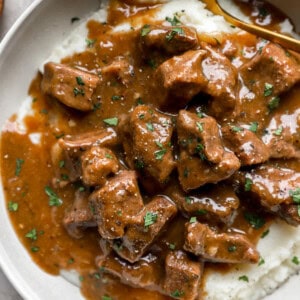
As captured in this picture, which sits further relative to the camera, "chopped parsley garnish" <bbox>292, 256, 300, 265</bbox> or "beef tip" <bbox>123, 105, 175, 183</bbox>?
"chopped parsley garnish" <bbox>292, 256, 300, 265</bbox>

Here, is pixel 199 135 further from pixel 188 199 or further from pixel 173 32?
pixel 173 32

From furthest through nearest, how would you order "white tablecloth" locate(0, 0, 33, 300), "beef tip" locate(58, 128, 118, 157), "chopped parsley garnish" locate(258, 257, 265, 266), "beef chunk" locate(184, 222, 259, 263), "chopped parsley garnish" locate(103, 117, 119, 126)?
"white tablecloth" locate(0, 0, 33, 300) < "chopped parsley garnish" locate(258, 257, 265, 266) < "chopped parsley garnish" locate(103, 117, 119, 126) < "beef tip" locate(58, 128, 118, 157) < "beef chunk" locate(184, 222, 259, 263)

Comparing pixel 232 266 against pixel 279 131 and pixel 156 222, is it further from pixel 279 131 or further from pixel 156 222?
pixel 279 131

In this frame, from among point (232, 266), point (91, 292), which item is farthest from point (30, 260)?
point (232, 266)

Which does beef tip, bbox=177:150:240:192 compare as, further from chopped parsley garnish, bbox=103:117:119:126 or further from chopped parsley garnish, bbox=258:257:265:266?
chopped parsley garnish, bbox=258:257:265:266

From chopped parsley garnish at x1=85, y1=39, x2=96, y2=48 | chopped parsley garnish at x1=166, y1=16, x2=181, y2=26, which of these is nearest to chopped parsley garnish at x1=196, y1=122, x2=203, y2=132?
chopped parsley garnish at x1=166, y1=16, x2=181, y2=26

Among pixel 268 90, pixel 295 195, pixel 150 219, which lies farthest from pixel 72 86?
pixel 295 195

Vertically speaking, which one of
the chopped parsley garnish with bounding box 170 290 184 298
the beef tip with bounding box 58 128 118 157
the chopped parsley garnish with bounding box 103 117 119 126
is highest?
the chopped parsley garnish with bounding box 103 117 119 126

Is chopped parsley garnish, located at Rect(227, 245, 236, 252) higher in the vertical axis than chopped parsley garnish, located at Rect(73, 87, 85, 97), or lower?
lower
